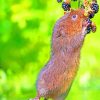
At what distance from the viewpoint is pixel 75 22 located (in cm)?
185

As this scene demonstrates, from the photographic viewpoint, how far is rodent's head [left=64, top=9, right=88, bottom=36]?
6.01 feet

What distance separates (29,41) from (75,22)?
2.75 metres

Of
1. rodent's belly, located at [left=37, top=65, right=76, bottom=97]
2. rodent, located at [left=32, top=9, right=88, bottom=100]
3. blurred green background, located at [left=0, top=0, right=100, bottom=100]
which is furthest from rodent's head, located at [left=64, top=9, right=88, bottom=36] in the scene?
blurred green background, located at [left=0, top=0, right=100, bottom=100]

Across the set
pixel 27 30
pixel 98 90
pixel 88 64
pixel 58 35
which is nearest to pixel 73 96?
pixel 98 90

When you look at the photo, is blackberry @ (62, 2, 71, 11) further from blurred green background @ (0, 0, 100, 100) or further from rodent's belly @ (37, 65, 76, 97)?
blurred green background @ (0, 0, 100, 100)

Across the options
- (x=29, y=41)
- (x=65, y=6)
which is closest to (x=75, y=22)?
(x=65, y=6)

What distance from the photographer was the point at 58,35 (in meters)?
1.82

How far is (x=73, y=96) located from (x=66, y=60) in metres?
1.98

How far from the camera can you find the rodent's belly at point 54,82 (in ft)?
5.56

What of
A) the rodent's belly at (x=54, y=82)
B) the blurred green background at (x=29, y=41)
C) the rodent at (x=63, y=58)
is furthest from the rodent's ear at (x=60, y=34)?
the blurred green background at (x=29, y=41)

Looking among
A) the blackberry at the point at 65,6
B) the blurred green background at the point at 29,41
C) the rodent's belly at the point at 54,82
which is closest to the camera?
the rodent's belly at the point at 54,82

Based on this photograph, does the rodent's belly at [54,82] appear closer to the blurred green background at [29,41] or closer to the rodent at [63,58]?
the rodent at [63,58]

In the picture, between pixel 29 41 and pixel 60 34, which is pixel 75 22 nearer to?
pixel 60 34

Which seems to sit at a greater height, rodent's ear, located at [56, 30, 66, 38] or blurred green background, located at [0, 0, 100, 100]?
blurred green background, located at [0, 0, 100, 100]
